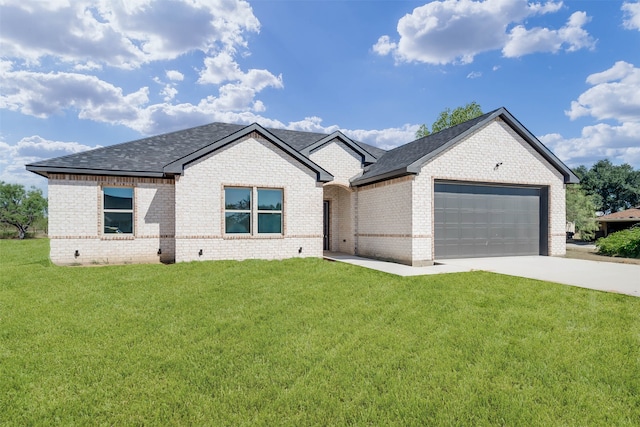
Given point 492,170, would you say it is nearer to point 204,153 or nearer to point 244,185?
point 244,185

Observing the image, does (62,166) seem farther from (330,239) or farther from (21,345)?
(330,239)

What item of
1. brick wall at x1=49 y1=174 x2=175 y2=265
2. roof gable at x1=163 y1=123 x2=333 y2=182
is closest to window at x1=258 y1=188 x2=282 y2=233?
roof gable at x1=163 y1=123 x2=333 y2=182

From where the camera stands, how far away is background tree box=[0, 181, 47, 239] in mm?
39219

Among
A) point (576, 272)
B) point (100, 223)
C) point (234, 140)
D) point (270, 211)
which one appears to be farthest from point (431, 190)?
point (100, 223)

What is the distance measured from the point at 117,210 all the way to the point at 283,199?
6287mm

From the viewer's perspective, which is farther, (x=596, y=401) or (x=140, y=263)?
(x=140, y=263)

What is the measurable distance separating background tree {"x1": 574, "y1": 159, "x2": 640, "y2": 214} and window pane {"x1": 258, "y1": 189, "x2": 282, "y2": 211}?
177 ft

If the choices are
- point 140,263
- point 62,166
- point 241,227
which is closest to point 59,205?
point 62,166

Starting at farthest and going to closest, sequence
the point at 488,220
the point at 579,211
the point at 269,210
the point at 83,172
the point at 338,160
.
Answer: the point at 579,211 → the point at 338,160 → the point at 488,220 → the point at 269,210 → the point at 83,172

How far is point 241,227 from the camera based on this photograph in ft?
43.7

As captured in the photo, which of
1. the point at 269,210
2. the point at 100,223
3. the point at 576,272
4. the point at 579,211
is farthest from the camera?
the point at 579,211

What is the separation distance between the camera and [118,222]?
13109mm

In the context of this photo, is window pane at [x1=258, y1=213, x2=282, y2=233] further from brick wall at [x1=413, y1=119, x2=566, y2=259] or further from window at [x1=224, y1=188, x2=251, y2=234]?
brick wall at [x1=413, y1=119, x2=566, y2=259]

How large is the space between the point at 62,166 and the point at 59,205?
4.67ft
